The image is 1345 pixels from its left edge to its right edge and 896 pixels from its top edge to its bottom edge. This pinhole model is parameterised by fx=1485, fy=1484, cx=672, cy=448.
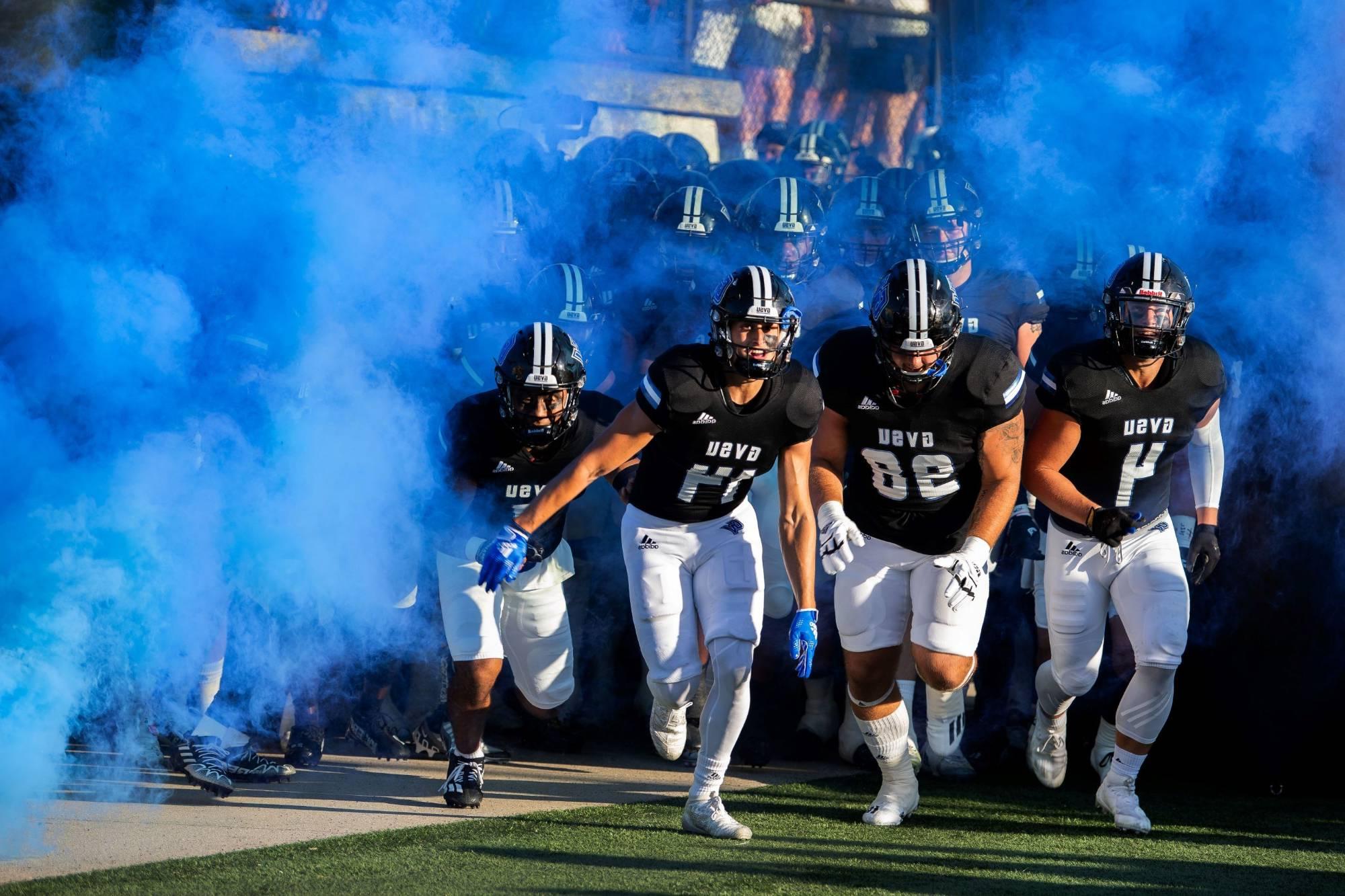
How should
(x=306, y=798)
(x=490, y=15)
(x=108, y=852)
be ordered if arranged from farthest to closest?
(x=490, y=15), (x=306, y=798), (x=108, y=852)

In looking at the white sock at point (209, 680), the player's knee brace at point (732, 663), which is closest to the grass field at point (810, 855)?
the player's knee brace at point (732, 663)

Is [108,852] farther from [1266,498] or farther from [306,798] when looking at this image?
[1266,498]

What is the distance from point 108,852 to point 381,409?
1965 millimetres

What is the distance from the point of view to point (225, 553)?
206 inches

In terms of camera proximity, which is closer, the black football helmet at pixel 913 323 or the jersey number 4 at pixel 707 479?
the black football helmet at pixel 913 323

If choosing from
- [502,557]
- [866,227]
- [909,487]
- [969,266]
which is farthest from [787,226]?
[502,557]

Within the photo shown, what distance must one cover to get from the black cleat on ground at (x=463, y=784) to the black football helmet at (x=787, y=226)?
2718mm

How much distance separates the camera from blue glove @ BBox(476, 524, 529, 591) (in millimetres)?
4695

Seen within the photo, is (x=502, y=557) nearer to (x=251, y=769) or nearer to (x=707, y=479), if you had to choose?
(x=707, y=479)

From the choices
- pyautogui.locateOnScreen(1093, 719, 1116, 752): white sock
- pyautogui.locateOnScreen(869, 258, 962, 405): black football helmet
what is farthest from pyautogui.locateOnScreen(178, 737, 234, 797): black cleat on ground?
pyautogui.locateOnScreen(1093, 719, 1116, 752): white sock

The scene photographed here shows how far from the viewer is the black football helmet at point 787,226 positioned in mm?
6789

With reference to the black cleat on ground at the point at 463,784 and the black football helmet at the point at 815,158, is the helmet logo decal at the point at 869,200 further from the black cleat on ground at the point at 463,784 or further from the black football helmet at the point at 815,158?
the black cleat on ground at the point at 463,784

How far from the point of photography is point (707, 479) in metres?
5.05

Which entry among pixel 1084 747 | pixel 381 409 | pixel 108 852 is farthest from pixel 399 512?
pixel 1084 747
